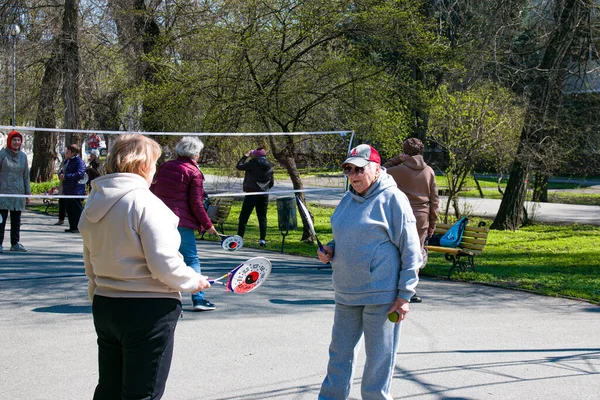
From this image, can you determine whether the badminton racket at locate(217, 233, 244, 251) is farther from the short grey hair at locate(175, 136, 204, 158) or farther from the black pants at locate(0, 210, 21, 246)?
the black pants at locate(0, 210, 21, 246)

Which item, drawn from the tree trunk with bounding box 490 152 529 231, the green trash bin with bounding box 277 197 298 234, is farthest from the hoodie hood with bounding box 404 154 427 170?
the tree trunk with bounding box 490 152 529 231

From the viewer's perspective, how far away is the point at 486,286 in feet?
33.9

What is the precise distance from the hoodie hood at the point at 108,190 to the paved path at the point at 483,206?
13859 millimetres

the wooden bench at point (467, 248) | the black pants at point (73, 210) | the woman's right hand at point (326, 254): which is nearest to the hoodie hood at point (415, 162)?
the wooden bench at point (467, 248)

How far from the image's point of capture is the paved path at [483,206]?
18717mm

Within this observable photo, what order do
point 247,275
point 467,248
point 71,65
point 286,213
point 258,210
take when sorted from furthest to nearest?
point 71,65, point 258,210, point 286,213, point 467,248, point 247,275

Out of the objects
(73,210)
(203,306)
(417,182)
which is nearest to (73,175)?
(73,210)

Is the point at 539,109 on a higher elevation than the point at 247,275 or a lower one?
higher

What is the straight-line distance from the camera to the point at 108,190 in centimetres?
355

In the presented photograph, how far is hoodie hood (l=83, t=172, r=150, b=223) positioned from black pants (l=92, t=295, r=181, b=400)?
0.43m

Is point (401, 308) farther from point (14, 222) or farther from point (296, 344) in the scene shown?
point (14, 222)

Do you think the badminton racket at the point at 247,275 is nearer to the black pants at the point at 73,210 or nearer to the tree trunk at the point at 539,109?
the black pants at the point at 73,210

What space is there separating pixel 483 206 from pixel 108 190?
907 inches

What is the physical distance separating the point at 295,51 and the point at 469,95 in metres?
5.69
